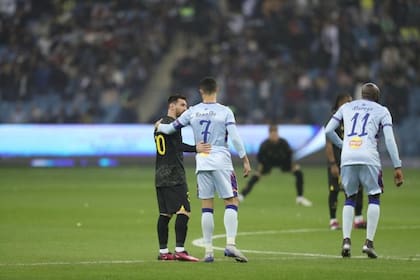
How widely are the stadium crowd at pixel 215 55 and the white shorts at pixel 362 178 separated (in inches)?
1015

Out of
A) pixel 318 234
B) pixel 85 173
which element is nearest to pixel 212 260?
pixel 318 234

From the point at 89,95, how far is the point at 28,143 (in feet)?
9.70

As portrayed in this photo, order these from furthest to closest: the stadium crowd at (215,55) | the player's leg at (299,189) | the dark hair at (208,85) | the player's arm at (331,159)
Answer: the stadium crowd at (215,55), the player's leg at (299,189), the player's arm at (331,159), the dark hair at (208,85)

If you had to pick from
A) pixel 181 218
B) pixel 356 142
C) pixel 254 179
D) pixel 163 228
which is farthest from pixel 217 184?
pixel 254 179

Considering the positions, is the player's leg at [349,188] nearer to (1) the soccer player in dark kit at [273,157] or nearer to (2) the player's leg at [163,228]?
(2) the player's leg at [163,228]

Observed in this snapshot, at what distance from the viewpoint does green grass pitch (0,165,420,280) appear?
1290cm

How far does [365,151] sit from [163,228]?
2.76m

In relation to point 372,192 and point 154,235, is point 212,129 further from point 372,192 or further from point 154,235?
point 154,235

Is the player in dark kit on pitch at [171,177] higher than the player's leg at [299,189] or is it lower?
higher

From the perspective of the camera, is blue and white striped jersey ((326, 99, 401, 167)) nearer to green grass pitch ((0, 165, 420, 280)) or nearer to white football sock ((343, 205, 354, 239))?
white football sock ((343, 205, 354, 239))

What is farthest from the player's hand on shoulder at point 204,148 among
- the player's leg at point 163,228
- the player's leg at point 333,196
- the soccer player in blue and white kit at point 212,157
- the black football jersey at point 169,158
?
the player's leg at point 333,196

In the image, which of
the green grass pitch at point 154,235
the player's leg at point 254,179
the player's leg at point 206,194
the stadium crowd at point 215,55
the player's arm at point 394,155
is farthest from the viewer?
Answer: the stadium crowd at point 215,55

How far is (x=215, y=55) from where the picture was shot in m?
43.1

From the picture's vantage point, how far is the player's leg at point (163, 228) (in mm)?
14484
